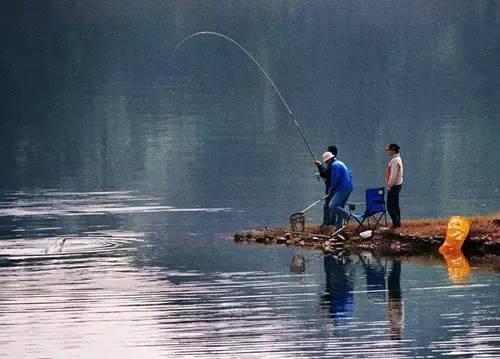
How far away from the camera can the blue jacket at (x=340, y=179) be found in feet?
109

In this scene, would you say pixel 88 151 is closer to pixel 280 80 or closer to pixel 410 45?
pixel 280 80

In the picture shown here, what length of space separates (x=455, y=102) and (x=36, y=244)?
7911 centimetres

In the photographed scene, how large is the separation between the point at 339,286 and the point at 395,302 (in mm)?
2006

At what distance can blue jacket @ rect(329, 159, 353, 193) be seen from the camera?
3331 centimetres

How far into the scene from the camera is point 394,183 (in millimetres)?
32906

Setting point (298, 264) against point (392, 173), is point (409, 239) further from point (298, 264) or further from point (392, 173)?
point (298, 264)

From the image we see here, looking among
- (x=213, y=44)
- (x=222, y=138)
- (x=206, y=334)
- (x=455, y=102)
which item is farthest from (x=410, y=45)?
(x=206, y=334)

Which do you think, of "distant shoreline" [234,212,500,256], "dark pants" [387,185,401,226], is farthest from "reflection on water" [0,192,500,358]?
"dark pants" [387,185,401,226]

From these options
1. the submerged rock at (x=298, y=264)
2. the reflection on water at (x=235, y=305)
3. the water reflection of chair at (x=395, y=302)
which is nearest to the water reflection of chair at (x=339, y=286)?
the reflection on water at (x=235, y=305)

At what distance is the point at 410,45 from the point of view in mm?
175750

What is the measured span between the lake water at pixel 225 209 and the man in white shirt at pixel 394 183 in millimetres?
962

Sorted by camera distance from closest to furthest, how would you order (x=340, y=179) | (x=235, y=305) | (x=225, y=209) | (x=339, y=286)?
(x=235, y=305) < (x=339, y=286) < (x=340, y=179) < (x=225, y=209)

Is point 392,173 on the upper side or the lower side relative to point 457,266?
upper

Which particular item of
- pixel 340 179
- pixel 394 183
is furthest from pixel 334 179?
pixel 394 183
